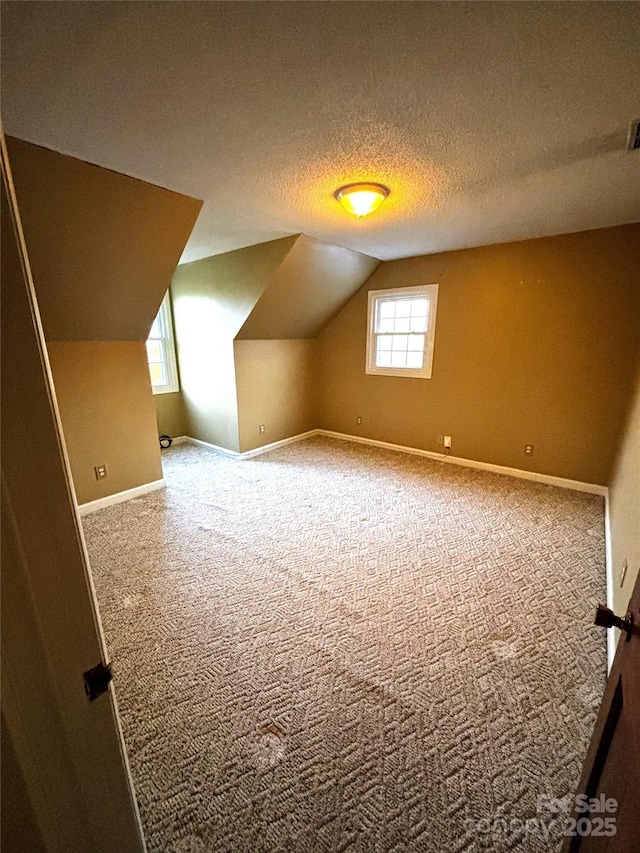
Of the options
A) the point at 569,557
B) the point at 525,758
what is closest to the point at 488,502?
the point at 569,557

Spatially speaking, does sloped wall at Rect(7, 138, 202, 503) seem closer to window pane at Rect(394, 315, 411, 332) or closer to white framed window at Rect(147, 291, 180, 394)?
white framed window at Rect(147, 291, 180, 394)

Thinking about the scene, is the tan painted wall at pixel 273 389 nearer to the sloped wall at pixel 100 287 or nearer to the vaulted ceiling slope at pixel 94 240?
the sloped wall at pixel 100 287

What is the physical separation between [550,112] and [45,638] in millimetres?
2300

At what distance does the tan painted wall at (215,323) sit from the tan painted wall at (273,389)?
0.14 metres

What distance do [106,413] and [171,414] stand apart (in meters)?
1.86

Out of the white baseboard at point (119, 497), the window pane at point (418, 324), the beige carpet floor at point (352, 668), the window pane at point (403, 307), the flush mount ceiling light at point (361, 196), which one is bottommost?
the beige carpet floor at point (352, 668)

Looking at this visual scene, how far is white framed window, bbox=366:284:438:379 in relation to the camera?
4.01 m

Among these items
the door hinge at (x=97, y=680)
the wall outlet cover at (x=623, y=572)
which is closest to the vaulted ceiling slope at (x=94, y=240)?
the door hinge at (x=97, y=680)

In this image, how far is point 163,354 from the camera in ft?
15.3

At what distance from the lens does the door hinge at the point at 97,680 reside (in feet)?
1.92

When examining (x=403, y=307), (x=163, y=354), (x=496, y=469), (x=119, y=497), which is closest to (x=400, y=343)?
(x=403, y=307)

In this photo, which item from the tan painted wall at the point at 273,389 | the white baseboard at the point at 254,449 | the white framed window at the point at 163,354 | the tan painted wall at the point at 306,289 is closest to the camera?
the tan painted wall at the point at 306,289

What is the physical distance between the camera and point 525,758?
127 centimetres

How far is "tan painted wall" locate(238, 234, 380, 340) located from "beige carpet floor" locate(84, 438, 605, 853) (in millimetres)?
2213
